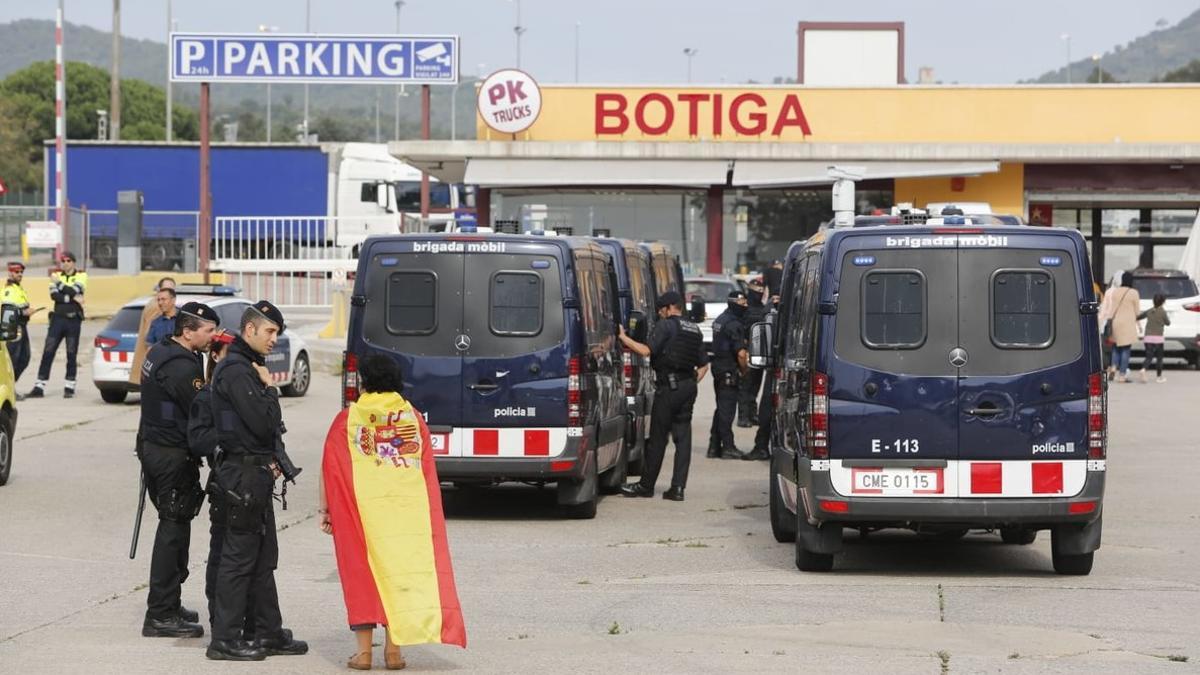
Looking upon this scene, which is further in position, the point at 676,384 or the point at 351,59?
the point at 351,59

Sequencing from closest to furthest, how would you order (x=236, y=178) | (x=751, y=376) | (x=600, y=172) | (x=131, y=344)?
1. (x=751, y=376)
2. (x=131, y=344)
3. (x=600, y=172)
4. (x=236, y=178)

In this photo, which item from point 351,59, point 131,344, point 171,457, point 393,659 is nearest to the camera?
point 393,659

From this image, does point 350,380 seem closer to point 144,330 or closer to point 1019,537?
point 1019,537

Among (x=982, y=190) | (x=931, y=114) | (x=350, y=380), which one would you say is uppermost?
(x=931, y=114)

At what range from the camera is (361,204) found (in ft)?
187

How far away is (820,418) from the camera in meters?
11.6

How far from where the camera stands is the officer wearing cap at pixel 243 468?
29.5ft

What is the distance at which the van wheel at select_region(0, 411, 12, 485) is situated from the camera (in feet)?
53.3

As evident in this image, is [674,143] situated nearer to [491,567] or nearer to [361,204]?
[361,204]

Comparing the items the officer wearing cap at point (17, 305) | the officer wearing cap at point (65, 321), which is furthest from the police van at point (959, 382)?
the officer wearing cap at point (65, 321)

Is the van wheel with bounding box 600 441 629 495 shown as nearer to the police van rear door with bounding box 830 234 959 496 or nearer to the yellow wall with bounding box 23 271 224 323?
the police van rear door with bounding box 830 234 959 496

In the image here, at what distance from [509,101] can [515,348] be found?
24.3 m

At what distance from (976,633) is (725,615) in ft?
4.58

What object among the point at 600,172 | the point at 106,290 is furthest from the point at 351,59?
the point at 106,290
